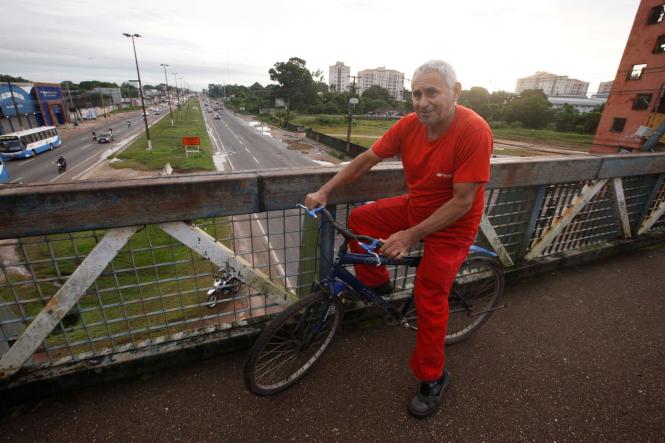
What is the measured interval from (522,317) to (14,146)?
4578cm

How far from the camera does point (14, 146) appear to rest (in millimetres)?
32844

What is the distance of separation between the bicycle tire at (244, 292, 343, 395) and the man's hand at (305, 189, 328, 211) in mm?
617

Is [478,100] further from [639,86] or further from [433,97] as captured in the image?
[433,97]

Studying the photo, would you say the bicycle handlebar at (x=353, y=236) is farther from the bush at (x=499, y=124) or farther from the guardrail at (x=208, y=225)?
the bush at (x=499, y=124)

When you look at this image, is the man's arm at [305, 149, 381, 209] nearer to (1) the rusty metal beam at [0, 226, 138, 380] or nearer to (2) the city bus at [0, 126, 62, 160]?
(1) the rusty metal beam at [0, 226, 138, 380]

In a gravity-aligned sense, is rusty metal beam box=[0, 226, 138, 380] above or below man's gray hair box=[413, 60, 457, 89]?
below

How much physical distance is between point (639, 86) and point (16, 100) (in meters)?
72.0

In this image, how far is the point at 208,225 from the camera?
251cm

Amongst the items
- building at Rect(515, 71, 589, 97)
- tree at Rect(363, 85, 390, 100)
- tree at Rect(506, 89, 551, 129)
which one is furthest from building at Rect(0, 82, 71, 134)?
building at Rect(515, 71, 589, 97)

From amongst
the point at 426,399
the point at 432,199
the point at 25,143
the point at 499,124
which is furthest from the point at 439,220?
the point at 499,124

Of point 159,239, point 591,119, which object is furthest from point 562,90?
point 159,239

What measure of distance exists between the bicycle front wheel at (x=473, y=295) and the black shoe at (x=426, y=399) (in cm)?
68

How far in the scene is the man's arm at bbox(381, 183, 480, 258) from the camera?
1.95 m

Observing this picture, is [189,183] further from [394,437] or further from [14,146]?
[14,146]
